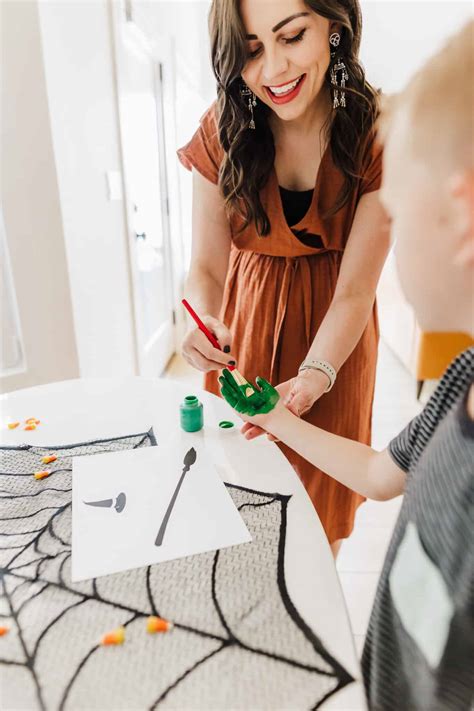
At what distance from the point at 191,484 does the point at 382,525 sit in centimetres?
123

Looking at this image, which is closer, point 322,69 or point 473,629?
point 473,629

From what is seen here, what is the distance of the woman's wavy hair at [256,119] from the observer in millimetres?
830

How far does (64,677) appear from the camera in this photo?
0.45 m

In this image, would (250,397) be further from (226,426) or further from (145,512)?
(145,512)

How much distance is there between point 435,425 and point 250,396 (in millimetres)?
303

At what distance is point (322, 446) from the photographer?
0.73 meters

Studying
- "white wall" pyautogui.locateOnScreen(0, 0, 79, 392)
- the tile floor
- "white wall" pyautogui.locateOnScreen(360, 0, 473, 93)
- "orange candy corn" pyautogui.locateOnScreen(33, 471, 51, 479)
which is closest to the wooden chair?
the tile floor

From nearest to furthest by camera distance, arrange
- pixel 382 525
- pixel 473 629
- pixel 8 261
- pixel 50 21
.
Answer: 1. pixel 473 629
2. pixel 50 21
3. pixel 8 261
4. pixel 382 525

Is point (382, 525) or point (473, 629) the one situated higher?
point (473, 629)

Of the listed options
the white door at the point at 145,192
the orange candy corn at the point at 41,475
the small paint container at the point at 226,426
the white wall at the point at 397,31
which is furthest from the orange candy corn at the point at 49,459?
the white wall at the point at 397,31

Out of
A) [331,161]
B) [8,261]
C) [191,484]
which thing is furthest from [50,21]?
[191,484]

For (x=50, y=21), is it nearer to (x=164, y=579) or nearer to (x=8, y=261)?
(x=8, y=261)

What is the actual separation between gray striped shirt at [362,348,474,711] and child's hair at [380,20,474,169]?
21cm

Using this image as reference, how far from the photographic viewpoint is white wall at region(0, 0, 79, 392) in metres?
1.36
